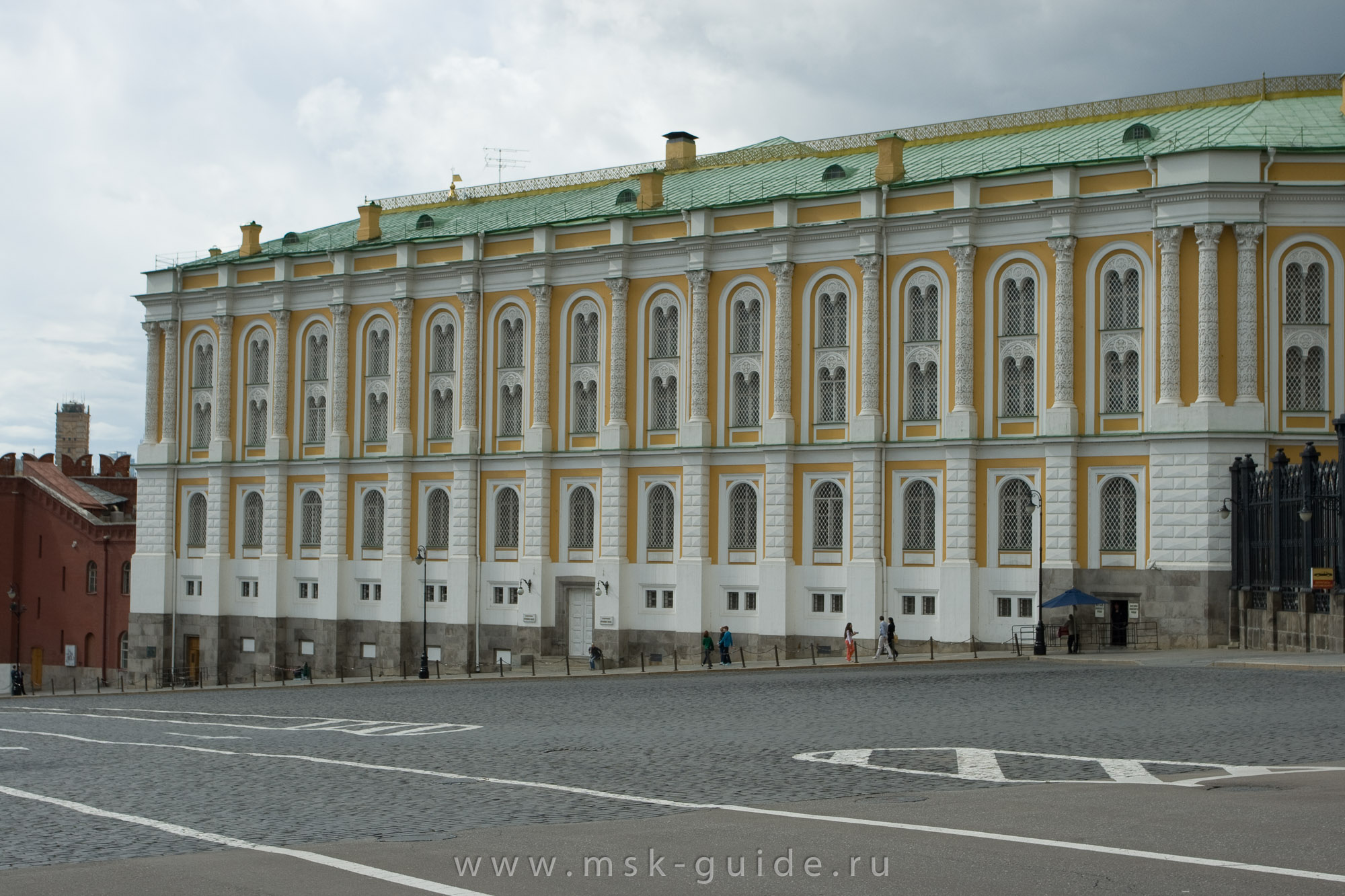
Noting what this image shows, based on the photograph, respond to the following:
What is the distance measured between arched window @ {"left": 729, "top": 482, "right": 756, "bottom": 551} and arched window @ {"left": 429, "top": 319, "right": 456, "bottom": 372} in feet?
51.3

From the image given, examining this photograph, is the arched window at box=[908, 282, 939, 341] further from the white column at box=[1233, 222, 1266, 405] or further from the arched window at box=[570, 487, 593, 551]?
the arched window at box=[570, 487, 593, 551]

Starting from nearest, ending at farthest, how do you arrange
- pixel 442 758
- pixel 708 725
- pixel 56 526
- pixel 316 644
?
pixel 442 758 → pixel 708 725 → pixel 316 644 → pixel 56 526

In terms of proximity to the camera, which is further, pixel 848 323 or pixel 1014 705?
pixel 848 323

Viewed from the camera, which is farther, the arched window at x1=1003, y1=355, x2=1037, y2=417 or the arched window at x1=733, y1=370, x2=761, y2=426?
the arched window at x1=733, y1=370, x2=761, y2=426

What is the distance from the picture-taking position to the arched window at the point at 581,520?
216 ft

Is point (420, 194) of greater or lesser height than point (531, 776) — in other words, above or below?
above

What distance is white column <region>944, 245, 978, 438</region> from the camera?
56750mm

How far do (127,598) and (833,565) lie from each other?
138 ft

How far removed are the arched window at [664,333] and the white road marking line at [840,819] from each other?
41833 millimetres

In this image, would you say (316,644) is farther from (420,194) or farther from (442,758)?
(442,758)

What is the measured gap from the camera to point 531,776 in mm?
19125

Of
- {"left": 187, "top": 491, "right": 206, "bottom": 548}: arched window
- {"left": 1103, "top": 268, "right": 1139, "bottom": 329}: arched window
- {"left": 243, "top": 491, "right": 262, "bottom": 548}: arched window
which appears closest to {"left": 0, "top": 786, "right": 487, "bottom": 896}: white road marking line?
{"left": 1103, "top": 268, "right": 1139, "bottom": 329}: arched window

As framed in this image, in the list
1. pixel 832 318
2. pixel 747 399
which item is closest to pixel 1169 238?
pixel 832 318

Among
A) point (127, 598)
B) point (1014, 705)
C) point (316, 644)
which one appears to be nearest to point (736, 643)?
point (316, 644)
